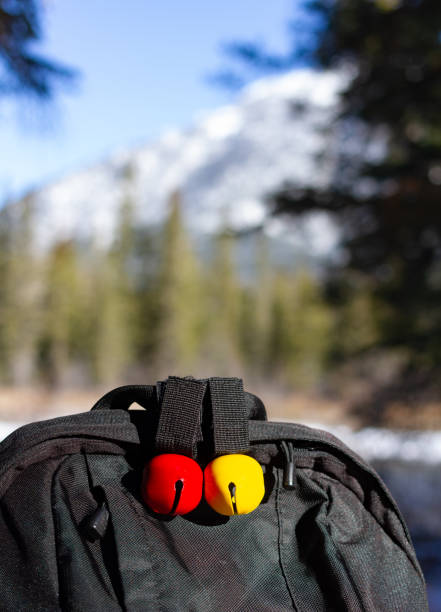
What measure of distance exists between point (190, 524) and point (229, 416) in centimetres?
19

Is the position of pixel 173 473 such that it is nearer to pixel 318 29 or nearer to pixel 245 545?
pixel 245 545

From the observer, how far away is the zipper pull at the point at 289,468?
111 centimetres

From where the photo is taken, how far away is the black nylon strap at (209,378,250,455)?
1057 mm

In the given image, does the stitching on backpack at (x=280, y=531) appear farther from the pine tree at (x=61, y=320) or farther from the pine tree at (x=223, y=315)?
the pine tree at (x=223, y=315)

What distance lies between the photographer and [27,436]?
1.03 metres

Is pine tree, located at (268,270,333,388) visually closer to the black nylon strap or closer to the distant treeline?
the distant treeline

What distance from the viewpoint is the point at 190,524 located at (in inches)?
42.1

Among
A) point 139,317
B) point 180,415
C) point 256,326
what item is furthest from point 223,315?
point 180,415

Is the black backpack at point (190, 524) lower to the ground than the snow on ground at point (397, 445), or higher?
lower

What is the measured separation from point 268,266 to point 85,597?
50.5 metres

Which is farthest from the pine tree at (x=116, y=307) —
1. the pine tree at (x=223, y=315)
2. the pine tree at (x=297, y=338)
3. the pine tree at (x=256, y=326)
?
the pine tree at (x=297, y=338)

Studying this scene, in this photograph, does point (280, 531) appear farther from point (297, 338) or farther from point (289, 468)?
point (297, 338)

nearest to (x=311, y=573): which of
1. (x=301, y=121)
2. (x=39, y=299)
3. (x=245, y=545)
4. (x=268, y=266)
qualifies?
(x=245, y=545)

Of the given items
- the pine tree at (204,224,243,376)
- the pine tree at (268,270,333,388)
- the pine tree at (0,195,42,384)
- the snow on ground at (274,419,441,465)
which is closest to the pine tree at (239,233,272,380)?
the pine tree at (268,270,333,388)
